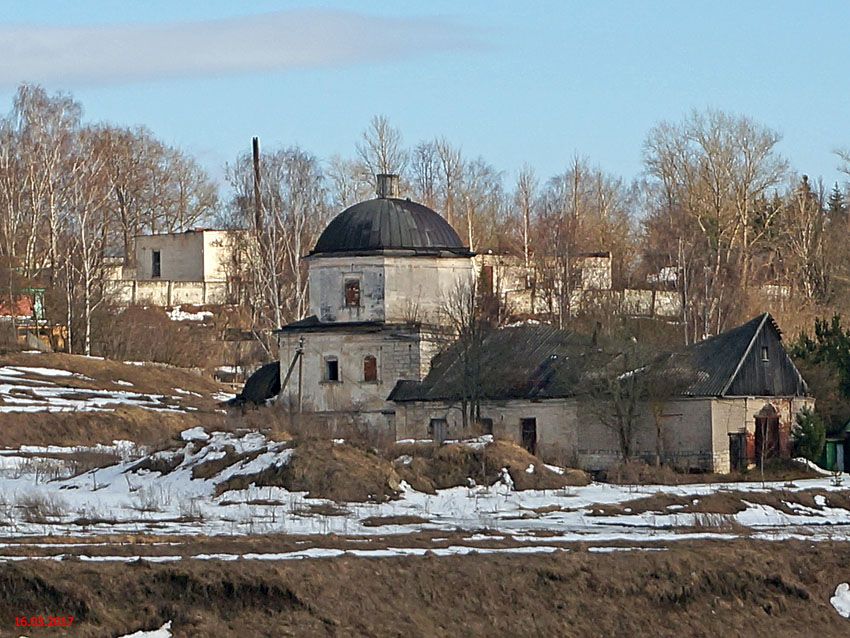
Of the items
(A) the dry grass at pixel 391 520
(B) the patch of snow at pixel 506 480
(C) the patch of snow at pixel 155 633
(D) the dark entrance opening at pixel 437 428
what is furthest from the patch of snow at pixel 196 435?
(C) the patch of snow at pixel 155 633

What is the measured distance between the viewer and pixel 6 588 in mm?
18016

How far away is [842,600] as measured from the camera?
69.9 feet

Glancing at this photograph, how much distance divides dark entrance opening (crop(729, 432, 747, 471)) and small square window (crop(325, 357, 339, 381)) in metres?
11.9

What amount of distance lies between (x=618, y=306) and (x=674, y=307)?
18.1 feet

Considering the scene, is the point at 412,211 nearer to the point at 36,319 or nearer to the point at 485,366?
the point at 485,366

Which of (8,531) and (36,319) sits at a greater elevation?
(36,319)

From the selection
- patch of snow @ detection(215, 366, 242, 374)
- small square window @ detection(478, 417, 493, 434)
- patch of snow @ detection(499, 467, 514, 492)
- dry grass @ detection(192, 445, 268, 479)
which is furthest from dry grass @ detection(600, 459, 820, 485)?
patch of snow @ detection(215, 366, 242, 374)

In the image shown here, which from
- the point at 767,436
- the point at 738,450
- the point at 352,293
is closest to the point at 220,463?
the point at 738,450

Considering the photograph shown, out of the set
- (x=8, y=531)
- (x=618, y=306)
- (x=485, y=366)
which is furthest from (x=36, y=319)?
(x=8, y=531)

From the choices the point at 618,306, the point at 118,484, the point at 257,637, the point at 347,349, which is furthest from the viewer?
the point at 618,306

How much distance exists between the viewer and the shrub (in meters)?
41.3

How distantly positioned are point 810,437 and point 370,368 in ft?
40.6

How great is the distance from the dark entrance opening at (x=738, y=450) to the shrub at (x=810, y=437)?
1482 mm

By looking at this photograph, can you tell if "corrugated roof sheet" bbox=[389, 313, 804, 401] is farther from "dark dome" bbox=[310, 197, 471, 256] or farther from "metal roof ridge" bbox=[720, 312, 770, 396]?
"dark dome" bbox=[310, 197, 471, 256]
